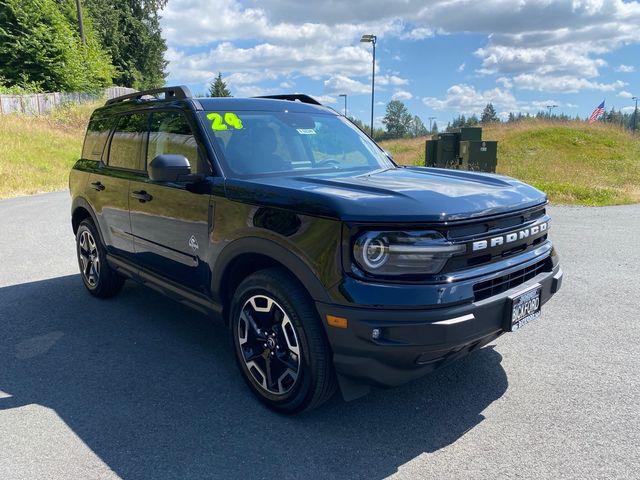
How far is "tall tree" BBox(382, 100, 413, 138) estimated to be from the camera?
139m

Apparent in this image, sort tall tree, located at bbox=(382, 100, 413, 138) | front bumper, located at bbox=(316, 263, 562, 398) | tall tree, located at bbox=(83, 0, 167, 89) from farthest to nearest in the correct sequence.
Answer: tall tree, located at bbox=(382, 100, 413, 138) < tall tree, located at bbox=(83, 0, 167, 89) < front bumper, located at bbox=(316, 263, 562, 398)

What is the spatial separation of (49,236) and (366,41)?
22.7m

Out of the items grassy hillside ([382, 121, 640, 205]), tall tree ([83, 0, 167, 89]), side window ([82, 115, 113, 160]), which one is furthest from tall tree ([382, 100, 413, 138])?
side window ([82, 115, 113, 160])

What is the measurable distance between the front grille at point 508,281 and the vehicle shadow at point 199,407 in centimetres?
80

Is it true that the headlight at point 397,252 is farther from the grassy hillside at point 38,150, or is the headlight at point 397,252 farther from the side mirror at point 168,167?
the grassy hillside at point 38,150

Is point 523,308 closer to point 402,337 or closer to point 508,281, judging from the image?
point 508,281

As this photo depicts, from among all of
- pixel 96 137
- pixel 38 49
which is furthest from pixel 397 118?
pixel 96 137

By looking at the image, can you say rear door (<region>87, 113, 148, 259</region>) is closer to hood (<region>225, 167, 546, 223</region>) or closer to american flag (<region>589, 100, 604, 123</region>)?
hood (<region>225, 167, 546, 223</region>)

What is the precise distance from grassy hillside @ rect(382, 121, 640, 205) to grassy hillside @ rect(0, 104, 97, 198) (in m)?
14.6

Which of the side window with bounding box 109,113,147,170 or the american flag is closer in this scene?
the side window with bounding box 109,113,147,170

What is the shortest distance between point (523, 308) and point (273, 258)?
1.43 meters

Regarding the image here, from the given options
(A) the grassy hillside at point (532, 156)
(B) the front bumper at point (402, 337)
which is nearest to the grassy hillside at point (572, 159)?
(A) the grassy hillside at point (532, 156)

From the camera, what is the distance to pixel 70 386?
135 inches

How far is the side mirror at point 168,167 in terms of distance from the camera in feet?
10.4
